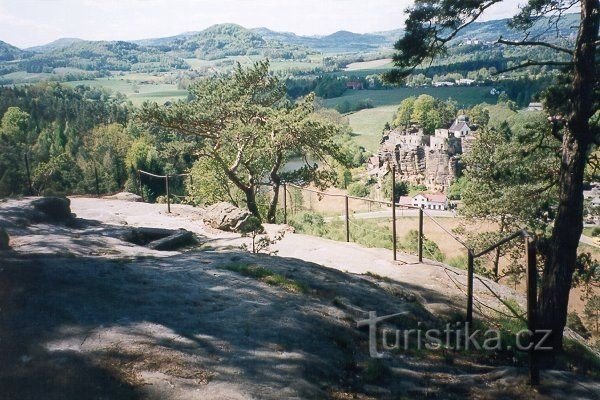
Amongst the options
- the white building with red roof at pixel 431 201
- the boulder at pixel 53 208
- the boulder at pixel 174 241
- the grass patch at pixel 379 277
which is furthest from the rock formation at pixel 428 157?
the grass patch at pixel 379 277

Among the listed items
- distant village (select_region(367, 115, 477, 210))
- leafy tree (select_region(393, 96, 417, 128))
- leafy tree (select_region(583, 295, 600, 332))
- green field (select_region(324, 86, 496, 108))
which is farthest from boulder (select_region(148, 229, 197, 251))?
green field (select_region(324, 86, 496, 108))

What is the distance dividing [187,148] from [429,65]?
12.9 meters

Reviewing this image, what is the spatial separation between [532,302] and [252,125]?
1312cm

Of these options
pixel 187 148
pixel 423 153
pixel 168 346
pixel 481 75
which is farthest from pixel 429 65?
pixel 481 75

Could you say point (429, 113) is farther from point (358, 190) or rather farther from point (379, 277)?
point (379, 277)

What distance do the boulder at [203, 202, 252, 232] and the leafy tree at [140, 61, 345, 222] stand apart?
167 centimetres

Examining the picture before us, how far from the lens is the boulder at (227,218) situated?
47.8 feet

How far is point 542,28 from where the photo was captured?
7926 millimetres

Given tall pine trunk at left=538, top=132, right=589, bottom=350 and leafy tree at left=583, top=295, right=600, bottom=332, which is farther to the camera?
leafy tree at left=583, top=295, right=600, bottom=332

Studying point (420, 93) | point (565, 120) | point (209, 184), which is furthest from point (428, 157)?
point (420, 93)

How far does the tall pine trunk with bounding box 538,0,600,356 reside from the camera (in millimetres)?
6629

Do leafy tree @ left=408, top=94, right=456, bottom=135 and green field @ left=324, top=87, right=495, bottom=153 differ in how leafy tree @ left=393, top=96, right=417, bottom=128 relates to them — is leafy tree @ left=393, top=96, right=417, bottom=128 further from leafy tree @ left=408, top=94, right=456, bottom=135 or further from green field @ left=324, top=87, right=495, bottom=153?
green field @ left=324, top=87, right=495, bottom=153

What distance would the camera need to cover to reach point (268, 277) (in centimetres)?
745

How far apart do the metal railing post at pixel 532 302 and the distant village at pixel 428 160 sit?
177 ft
